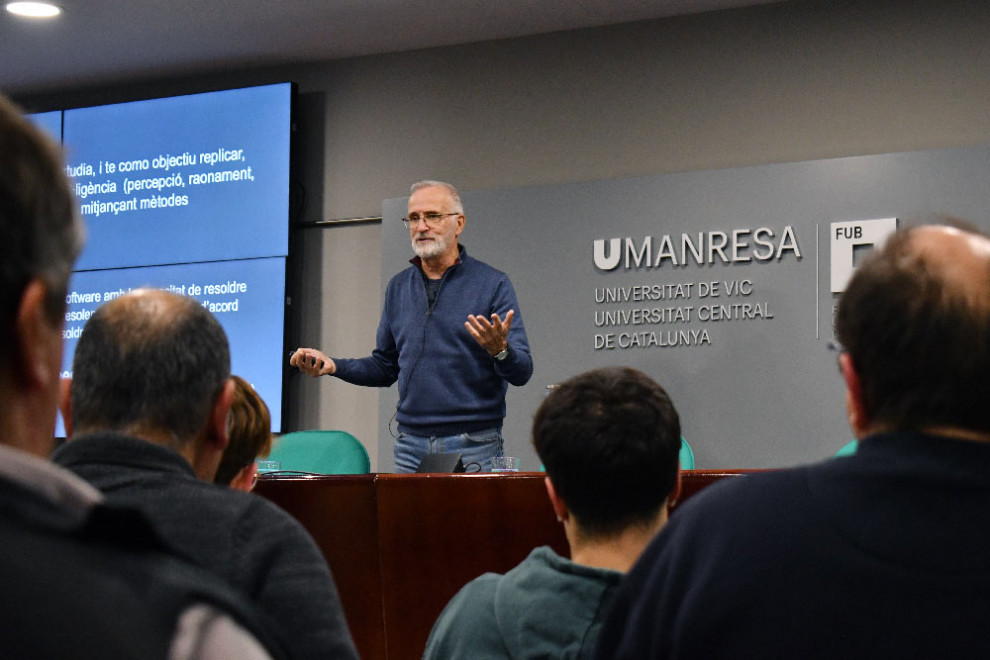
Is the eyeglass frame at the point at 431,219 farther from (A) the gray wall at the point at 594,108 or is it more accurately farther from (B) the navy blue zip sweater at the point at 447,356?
(A) the gray wall at the point at 594,108

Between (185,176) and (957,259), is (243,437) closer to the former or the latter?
(957,259)

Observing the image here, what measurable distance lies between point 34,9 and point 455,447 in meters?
3.33

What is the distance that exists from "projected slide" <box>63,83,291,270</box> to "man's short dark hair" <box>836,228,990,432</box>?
527 centimetres

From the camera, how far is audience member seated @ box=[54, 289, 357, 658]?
3.96 feet

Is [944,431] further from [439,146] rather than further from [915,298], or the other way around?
[439,146]

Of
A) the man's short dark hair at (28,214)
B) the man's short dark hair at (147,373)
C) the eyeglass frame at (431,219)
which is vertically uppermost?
the eyeglass frame at (431,219)

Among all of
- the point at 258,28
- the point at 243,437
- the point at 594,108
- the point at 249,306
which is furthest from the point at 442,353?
the point at 258,28

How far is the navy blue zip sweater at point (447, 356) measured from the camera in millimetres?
4059

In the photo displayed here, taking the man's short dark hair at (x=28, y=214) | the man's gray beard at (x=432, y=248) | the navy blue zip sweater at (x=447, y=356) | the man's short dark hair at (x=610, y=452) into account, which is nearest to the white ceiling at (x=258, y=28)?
the man's gray beard at (x=432, y=248)

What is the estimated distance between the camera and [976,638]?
919 millimetres

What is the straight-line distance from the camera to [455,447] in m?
4.01

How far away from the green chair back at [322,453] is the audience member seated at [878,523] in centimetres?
294

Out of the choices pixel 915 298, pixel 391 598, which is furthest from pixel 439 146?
pixel 915 298

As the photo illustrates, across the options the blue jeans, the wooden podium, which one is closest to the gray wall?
the blue jeans
